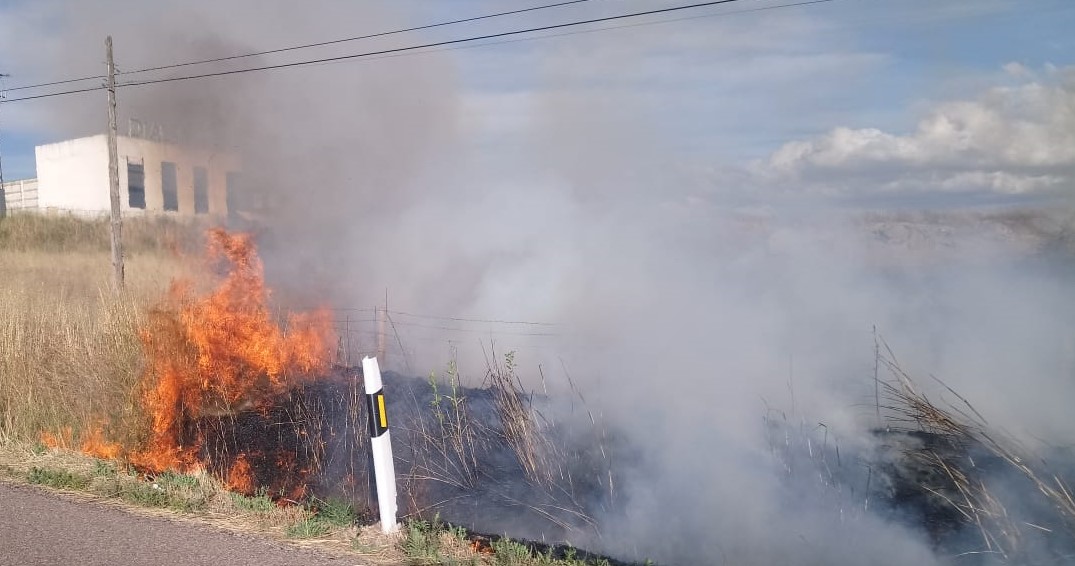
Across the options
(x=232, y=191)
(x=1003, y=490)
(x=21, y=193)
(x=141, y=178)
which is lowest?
(x=1003, y=490)

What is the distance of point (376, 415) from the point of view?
4453mm

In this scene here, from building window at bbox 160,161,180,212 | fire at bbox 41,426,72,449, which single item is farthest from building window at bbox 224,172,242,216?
fire at bbox 41,426,72,449

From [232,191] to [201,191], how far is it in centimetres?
138

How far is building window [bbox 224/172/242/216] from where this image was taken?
13801 millimetres

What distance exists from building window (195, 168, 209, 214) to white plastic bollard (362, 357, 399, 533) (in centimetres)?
1146

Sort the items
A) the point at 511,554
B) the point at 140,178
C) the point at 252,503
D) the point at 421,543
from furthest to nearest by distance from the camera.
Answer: the point at 140,178, the point at 252,503, the point at 421,543, the point at 511,554

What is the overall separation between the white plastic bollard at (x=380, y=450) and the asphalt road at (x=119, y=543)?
454 mm

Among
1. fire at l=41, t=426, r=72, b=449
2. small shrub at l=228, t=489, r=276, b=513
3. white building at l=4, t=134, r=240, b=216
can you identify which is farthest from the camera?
white building at l=4, t=134, r=240, b=216

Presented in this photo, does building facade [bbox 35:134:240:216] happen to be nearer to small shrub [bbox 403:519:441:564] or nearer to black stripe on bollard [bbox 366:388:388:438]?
black stripe on bollard [bbox 366:388:388:438]

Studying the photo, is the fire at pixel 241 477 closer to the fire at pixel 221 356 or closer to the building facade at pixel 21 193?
the fire at pixel 221 356

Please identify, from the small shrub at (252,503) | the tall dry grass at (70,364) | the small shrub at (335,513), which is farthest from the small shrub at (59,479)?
the small shrub at (335,513)

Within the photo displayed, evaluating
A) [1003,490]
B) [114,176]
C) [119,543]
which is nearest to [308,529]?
[119,543]

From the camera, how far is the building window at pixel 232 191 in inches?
543

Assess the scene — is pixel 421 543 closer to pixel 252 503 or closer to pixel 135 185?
pixel 252 503
